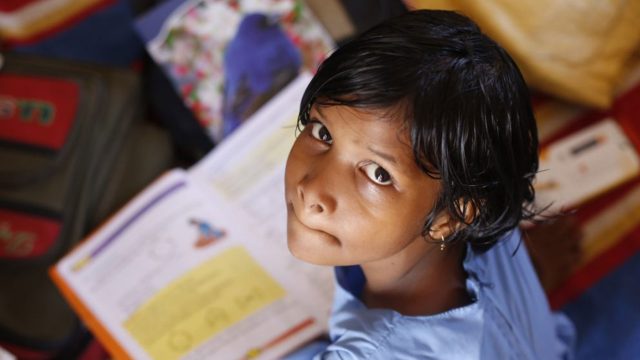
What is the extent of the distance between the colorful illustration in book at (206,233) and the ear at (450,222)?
0.39 m

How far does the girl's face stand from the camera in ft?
1.66

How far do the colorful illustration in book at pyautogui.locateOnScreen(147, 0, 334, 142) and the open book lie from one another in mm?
39

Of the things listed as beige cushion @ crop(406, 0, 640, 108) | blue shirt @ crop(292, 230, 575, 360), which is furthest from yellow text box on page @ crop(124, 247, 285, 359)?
beige cushion @ crop(406, 0, 640, 108)

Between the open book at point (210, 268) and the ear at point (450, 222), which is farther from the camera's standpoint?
the open book at point (210, 268)

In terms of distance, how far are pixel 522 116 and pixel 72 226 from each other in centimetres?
63

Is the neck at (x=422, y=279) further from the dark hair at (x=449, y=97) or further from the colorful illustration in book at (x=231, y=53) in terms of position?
the colorful illustration in book at (x=231, y=53)

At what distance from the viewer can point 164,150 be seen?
3.17ft

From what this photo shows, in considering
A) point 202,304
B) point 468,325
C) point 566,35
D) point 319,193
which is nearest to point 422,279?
point 468,325

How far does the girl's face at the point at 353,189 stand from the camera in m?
0.51

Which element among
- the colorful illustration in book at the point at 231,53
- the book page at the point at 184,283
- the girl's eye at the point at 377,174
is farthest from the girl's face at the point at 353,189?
the colorful illustration in book at the point at 231,53

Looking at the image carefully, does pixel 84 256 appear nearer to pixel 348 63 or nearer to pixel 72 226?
pixel 72 226

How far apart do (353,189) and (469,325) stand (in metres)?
0.18

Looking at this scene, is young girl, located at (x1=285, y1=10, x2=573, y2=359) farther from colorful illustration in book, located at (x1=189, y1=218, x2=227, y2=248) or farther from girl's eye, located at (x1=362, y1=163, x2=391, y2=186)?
colorful illustration in book, located at (x1=189, y1=218, x2=227, y2=248)

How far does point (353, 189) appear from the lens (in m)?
0.53
